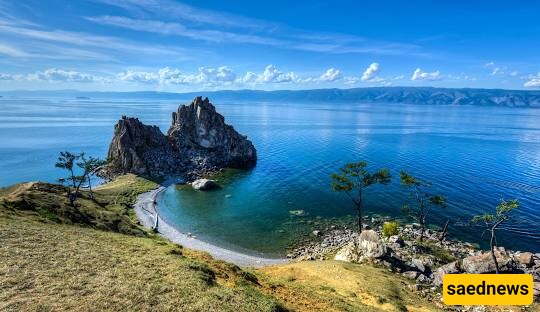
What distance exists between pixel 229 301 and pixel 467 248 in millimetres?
59455

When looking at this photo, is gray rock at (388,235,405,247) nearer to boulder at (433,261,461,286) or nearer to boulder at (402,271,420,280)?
boulder at (402,271,420,280)

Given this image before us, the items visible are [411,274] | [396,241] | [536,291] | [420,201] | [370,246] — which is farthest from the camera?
[420,201]

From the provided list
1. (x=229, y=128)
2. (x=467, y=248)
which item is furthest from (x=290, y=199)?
(x=229, y=128)

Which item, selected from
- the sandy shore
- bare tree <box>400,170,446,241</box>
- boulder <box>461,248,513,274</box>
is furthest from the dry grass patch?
bare tree <box>400,170,446,241</box>

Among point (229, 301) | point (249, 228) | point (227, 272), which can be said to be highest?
point (229, 301)

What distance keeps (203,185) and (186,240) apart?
126 ft

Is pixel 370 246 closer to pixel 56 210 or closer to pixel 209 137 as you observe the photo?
pixel 56 210

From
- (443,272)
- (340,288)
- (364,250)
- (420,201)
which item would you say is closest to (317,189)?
(420,201)

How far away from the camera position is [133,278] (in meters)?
27.9

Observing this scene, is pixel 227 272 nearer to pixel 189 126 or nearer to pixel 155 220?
pixel 155 220

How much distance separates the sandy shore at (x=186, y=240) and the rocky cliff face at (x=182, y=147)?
25.8 meters

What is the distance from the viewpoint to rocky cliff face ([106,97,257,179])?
12176 cm

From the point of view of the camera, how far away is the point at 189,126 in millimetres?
142625

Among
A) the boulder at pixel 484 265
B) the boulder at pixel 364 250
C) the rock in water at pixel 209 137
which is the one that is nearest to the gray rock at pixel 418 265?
the boulder at pixel 364 250
